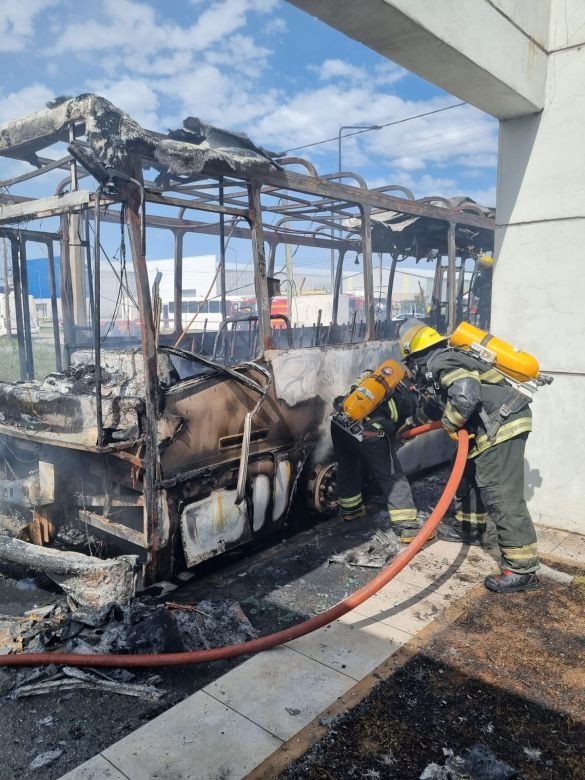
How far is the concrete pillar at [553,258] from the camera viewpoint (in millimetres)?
4375

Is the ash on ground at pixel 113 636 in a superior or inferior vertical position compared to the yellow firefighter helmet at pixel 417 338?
inferior

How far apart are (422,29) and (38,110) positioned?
2.37m

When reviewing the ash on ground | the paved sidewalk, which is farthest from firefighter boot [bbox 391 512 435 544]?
the ash on ground

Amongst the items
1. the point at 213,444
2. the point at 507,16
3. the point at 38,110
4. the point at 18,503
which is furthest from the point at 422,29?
the point at 18,503

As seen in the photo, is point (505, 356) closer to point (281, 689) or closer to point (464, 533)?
point (464, 533)

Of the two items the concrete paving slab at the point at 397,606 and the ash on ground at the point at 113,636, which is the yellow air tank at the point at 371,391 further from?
the ash on ground at the point at 113,636

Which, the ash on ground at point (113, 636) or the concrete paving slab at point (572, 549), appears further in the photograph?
the concrete paving slab at point (572, 549)

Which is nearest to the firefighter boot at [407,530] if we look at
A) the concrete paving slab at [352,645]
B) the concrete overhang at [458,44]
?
the concrete paving slab at [352,645]

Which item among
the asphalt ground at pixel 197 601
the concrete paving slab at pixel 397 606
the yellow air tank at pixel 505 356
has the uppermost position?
the yellow air tank at pixel 505 356

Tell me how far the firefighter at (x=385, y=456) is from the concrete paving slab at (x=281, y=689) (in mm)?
1849

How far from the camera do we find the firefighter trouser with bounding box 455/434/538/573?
361 cm

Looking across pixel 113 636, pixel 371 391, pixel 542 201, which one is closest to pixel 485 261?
pixel 542 201

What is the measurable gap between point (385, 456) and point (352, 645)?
1842mm

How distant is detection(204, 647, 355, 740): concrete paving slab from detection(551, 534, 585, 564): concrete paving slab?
2250 millimetres
